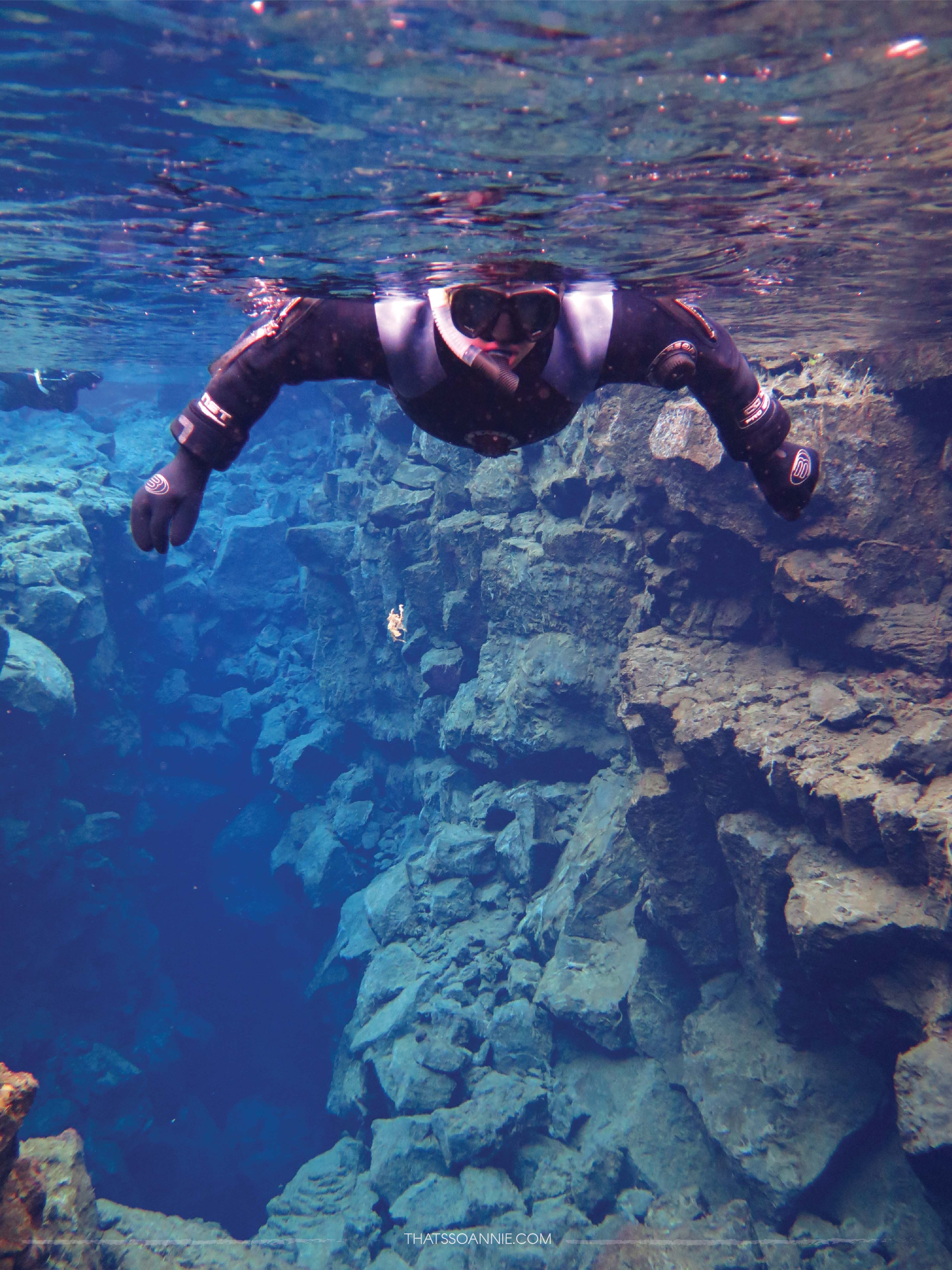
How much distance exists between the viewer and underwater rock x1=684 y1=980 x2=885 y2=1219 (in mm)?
7180

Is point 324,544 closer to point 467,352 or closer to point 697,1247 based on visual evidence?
point 697,1247

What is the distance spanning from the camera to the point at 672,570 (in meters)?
9.54

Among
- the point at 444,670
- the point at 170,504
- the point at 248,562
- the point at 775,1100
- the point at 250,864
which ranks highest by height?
the point at 248,562

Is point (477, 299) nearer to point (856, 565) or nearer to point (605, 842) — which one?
point (856, 565)

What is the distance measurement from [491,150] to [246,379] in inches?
132

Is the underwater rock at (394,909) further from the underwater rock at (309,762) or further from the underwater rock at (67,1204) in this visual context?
the underwater rock at (67,1204)

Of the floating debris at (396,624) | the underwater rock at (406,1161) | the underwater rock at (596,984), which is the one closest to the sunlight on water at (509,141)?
the underwater rock at (596,984)

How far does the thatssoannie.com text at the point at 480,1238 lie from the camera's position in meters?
8.80

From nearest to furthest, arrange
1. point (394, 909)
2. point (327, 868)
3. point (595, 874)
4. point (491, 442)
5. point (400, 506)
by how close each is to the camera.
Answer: point (491, 442), point (595, 874), point (394, 909), point (400, 506), point (327, 868)

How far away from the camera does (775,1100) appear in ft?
25.1

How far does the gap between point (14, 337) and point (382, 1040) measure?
16783 mm

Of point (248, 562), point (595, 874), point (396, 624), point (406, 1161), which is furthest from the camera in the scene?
point (248, 562)

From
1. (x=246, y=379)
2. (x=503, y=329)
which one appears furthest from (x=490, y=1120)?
(x=503, y=329)

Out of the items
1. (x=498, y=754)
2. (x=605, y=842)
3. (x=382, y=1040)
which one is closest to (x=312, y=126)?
(x=605, y=842)
